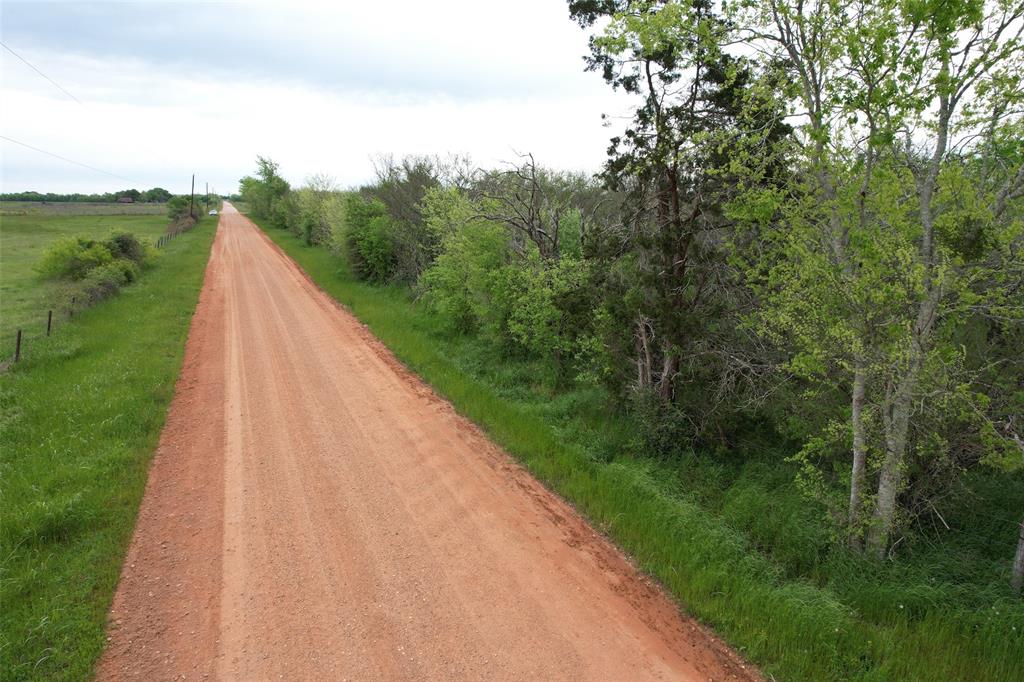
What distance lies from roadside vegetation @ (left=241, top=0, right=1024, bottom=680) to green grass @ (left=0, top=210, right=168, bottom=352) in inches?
631

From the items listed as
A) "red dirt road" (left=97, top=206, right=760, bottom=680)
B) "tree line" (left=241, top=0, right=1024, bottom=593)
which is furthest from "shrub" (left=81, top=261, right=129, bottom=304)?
"tree line" (left=241, top=0, right=1024, bottom=593)

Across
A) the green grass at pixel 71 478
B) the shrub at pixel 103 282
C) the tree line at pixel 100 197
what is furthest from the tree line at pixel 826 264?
the tree line at pixel 100 197

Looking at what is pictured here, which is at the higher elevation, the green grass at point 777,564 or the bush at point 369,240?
the bush at point 369,240

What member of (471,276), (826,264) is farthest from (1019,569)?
(471,276)

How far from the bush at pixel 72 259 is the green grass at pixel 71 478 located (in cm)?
1184

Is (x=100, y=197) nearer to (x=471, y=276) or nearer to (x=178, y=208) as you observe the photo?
(x=178, y=208)

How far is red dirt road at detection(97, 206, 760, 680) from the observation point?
518cm

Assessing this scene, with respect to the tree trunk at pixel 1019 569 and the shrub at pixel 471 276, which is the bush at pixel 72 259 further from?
the tree trunk at pixel 1019 569

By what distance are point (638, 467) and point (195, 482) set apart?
6901mm

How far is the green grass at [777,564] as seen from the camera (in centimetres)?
529

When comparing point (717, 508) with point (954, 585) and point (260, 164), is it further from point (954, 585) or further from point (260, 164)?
point (260, 164)

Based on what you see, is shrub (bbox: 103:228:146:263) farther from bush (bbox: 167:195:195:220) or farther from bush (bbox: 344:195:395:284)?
bush (bbox: 167:195:195:220)

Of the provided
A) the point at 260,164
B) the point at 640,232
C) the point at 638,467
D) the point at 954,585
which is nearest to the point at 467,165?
the point at 640,232

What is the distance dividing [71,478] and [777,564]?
9.70 m
